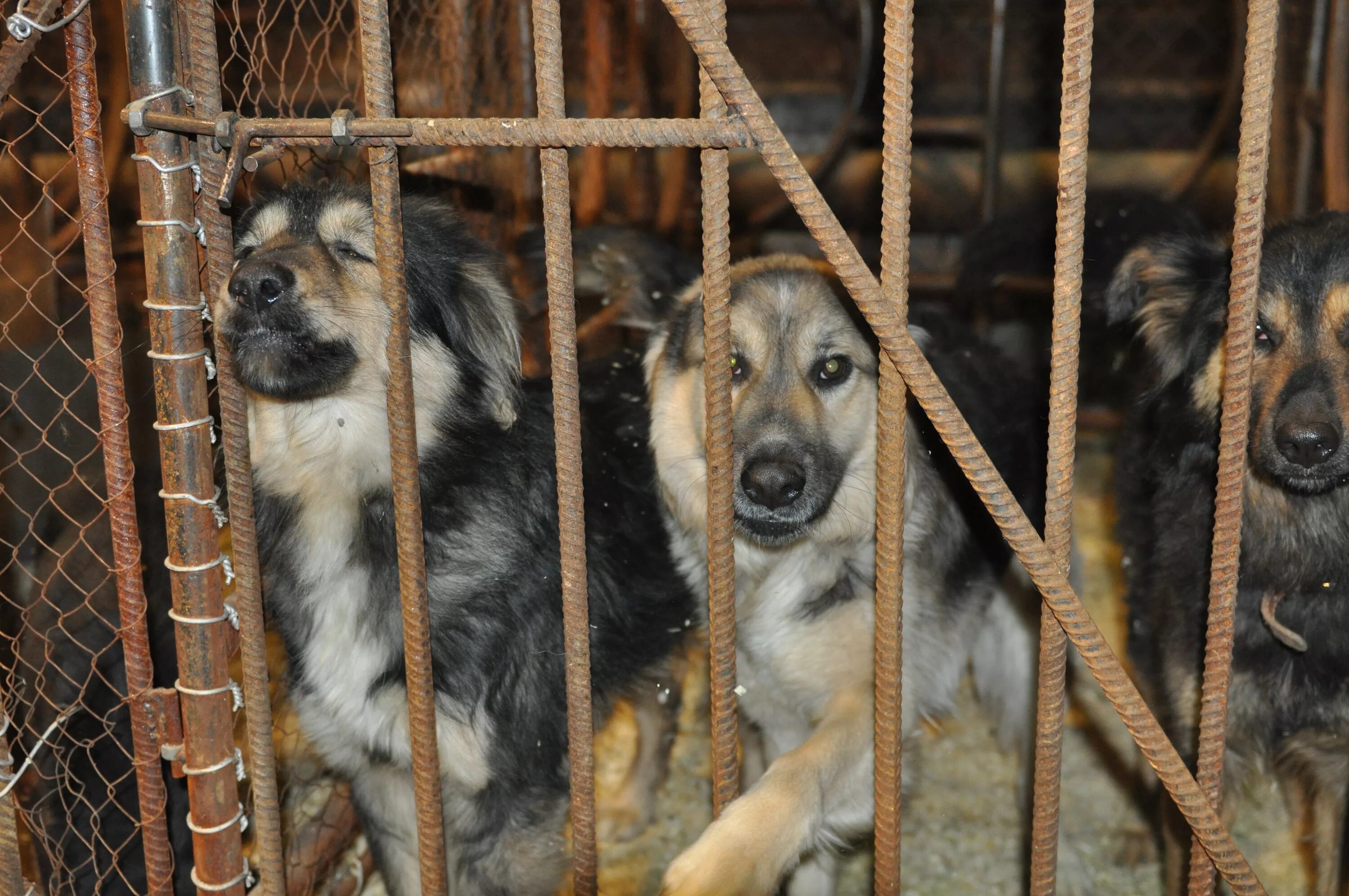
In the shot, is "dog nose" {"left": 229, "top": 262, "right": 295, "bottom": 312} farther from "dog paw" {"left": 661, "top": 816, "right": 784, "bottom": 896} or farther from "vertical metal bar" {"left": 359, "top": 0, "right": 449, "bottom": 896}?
"dog paw" {"left": 661, "top": 816, "right": 784, "bottom": 896}

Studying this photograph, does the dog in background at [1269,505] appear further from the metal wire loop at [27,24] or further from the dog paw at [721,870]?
the metal wire loop at [27,24]

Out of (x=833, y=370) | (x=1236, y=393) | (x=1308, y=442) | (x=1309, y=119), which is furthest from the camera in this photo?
(x=1309, y=119)

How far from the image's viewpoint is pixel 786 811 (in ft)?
7.04

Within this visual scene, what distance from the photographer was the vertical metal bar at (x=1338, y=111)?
4711 mm

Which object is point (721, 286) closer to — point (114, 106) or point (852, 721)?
point (852, 721)

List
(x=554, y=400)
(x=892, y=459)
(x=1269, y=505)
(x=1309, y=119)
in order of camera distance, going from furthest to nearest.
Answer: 1. (x=1309, y=119)
2. (x=1269, y=505)
3. (x=554, y=400)
4. (x=892, y=459)

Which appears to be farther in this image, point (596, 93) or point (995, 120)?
point (995, 120)

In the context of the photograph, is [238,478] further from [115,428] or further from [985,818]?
[985,818]

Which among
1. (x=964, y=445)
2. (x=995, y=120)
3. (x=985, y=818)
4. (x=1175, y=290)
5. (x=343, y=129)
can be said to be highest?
(x=995, y=120)

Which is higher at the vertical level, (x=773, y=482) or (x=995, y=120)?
(x=995, y=120)

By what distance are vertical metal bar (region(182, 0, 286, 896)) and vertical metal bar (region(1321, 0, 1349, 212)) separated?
4558mm

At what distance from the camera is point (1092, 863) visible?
10.6 ft

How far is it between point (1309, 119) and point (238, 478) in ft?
17.5

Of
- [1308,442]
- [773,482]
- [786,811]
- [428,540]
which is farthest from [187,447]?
[1308,442]
